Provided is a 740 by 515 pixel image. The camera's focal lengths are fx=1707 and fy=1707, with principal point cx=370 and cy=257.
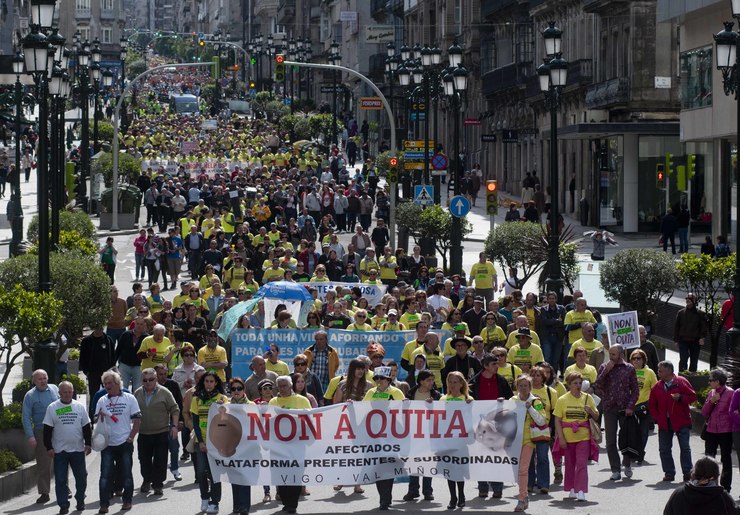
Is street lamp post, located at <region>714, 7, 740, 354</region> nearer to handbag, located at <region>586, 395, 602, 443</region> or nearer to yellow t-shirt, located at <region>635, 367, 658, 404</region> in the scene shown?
yellow t-shirt, located at <region>635, 367, 658, 404</region>

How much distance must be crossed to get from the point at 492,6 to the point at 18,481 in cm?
5653

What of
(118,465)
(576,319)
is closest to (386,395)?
(118,465)

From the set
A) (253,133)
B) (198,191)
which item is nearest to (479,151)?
(253,133)

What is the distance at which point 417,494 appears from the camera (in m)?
15.6

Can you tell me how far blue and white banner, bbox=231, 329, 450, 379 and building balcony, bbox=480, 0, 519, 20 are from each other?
155 feet

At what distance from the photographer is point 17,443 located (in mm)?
16906

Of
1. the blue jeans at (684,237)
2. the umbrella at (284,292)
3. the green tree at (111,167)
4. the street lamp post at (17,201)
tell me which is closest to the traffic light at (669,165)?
the blue jeans at (684,237)

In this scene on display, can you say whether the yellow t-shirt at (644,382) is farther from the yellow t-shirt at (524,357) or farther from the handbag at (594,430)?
the handbag at (594,430)

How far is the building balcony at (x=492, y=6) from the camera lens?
6762 centimetres

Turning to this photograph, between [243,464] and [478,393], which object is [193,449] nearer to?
[243,464]

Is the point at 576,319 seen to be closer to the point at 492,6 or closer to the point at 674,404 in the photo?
the point at 674,404

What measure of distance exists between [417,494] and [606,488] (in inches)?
71.7

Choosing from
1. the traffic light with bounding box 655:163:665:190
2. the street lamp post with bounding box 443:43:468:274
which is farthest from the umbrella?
the traffic light with bounding box 655:163:665:190

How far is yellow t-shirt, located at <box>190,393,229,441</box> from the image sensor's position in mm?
15250
